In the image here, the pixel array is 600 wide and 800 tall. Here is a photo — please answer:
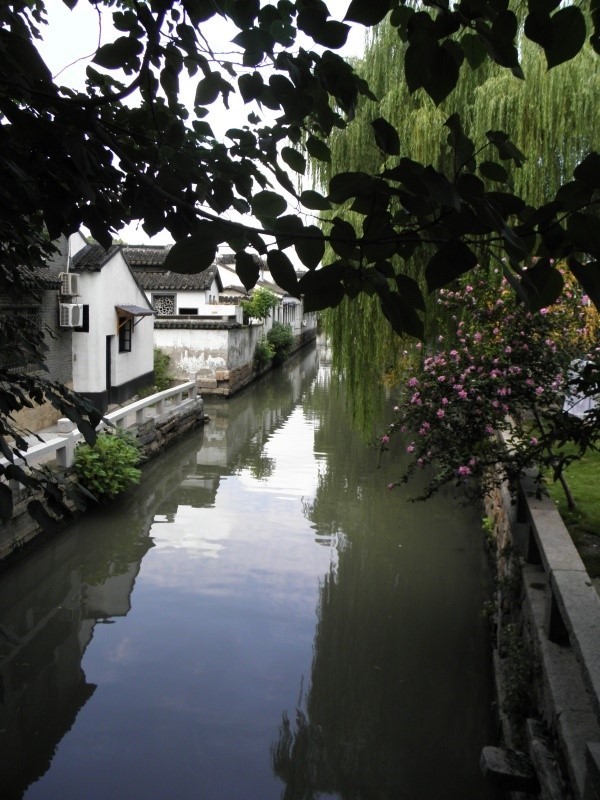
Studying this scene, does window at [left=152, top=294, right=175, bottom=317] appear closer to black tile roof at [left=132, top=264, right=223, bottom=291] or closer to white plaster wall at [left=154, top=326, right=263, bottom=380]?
black tile roof at [left=132, top=264, right=223, bottom=291]

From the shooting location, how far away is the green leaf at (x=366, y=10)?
1.14 m

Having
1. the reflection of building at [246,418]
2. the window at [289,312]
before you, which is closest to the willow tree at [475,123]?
the reflection of building at [246,418]

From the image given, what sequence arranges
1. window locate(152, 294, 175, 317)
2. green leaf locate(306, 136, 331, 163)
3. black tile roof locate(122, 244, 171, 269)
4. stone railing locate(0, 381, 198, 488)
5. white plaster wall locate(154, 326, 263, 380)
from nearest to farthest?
1. green leaf locate(306, 136, 331, 163)
2. stone railing locate(0, 381, 198, 488)
3. white plaster wall locate(154, 326, 263, 380)
4. window locate(152, 294, 175, 317)
5. black tile roof locate(122, 244, 171, 269)

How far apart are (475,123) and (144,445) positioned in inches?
276

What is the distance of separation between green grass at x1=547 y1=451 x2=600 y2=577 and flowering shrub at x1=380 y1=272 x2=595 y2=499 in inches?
27.6

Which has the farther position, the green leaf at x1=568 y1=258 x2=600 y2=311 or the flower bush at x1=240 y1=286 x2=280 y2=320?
the flower bush at x1=240 y1=286 x2=280 y2=320

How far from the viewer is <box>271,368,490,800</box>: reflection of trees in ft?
14.2

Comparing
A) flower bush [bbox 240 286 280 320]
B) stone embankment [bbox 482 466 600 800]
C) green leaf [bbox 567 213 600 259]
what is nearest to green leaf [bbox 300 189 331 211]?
green leaf [bbox 567 213 600 259]

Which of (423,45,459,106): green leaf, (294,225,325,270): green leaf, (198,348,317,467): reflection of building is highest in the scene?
(423,45,459,106): green leaf

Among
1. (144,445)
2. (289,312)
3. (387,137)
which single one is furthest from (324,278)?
(289,312)

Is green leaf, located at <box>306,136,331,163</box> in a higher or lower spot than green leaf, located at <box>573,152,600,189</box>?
higher

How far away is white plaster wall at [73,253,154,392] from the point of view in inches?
525

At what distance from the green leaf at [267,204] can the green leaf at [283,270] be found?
0.44 ft

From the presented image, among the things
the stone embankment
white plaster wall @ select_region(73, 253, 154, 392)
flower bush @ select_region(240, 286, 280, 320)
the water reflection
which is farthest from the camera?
flower bush @ select_region(240, 286, 280, 320)
